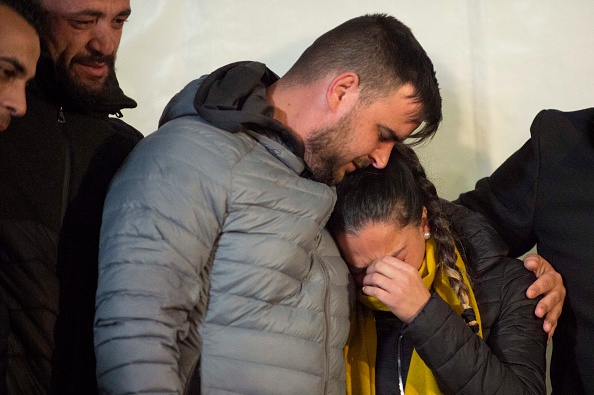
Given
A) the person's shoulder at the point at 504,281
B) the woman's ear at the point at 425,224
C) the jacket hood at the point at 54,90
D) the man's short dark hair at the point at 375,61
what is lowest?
the person's shoulder at the point at 504,281

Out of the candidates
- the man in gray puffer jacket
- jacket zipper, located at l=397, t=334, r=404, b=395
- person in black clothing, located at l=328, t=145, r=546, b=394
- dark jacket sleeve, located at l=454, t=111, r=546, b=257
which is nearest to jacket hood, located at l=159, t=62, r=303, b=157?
the man in gray puffer jacket

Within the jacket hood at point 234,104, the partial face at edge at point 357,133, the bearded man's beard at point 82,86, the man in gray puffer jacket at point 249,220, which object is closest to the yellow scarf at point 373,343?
the man in gray puffer jacket at point 249,220

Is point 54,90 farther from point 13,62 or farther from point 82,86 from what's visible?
point 13,62

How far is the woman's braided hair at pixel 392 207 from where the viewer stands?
1.69 metres

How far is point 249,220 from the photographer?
140 cm

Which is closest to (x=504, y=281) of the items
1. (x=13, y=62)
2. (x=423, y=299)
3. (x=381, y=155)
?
(x=423, y=299)

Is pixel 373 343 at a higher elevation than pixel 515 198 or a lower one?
lower

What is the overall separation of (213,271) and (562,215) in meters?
0.87

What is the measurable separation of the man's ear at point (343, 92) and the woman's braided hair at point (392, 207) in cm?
18

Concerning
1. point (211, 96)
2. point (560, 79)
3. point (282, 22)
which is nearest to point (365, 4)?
point (282, 22)

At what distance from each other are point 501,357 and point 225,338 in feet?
2.08

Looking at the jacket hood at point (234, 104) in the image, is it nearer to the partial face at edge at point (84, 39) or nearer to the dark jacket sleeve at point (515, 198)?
the partial face at edge at point (84, 39)

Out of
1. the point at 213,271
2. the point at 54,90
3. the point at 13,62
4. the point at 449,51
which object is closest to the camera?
the point at 13,62

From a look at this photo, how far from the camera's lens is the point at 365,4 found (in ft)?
8.09
